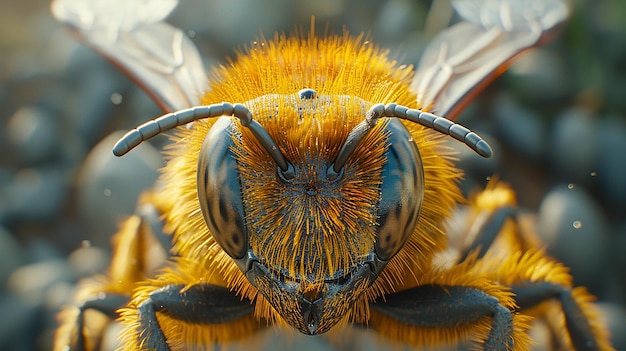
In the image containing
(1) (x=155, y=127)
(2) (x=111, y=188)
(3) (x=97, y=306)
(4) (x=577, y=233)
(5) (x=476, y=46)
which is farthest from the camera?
(2) (x=111, y=188)

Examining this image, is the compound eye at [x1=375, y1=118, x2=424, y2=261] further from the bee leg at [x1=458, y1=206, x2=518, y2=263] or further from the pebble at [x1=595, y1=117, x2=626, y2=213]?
→ the pebble at [x1=595, y1=117, x2=626, y2=213]

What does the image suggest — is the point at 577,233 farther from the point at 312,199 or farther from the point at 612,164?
the point at 312,199

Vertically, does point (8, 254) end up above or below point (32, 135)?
below

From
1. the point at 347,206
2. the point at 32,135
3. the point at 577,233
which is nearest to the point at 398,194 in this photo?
the point at 347,206

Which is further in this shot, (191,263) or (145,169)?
(145,169)

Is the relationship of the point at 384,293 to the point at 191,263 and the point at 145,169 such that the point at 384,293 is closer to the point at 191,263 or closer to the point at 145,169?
the point at 191,263

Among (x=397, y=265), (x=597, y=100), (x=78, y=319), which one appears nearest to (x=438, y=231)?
(x=397, y=265)

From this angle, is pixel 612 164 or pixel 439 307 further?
pixel 612 164
